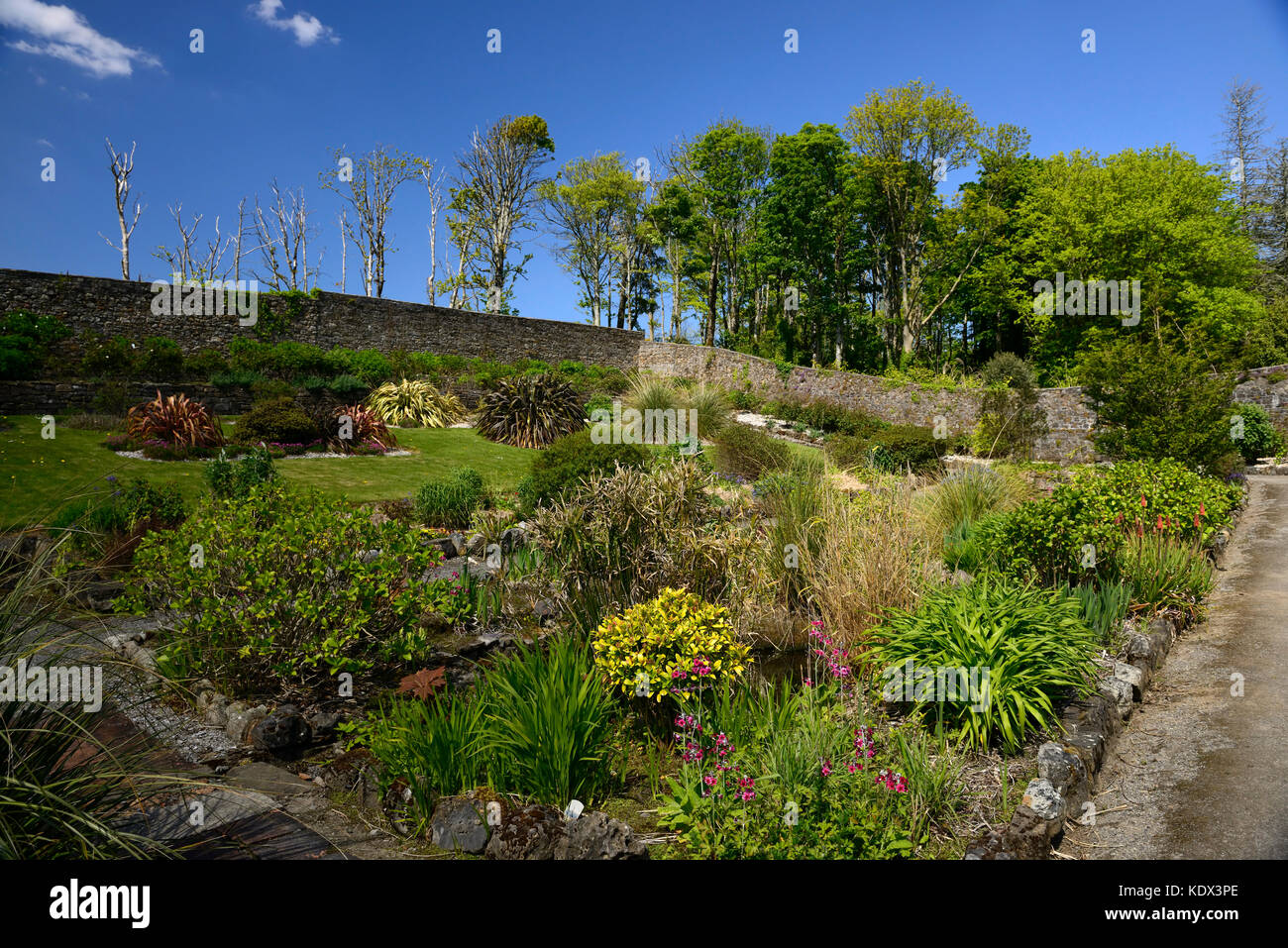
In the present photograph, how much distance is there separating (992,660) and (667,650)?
1778 millimetres

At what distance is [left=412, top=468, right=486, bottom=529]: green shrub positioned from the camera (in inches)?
356

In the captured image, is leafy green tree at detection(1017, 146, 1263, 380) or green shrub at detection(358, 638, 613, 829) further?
leafy green tree at detection(1017, 146, 1263, 380)

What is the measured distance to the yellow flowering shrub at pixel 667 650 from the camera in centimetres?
370

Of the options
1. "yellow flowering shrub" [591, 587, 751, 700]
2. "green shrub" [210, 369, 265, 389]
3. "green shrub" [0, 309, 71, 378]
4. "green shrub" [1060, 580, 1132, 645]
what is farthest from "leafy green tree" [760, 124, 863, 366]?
"yellow flowering shrub" [591, 587, 751, 700]

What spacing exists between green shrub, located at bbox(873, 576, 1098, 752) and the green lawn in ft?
21.9

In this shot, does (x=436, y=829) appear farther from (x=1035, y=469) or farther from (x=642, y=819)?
(x=1035, y=469)

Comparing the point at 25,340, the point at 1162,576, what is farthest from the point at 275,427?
the point at 1162,576

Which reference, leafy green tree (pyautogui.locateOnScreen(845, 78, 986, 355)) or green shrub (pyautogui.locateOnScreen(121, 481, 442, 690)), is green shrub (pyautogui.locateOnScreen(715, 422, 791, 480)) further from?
leafy green tree (pyautogui.locateOnScreen(845, 78, 986, 355))

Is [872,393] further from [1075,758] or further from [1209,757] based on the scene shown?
[1075,758]

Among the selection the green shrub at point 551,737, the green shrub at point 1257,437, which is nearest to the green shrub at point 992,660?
the green shrub at point 551,737
